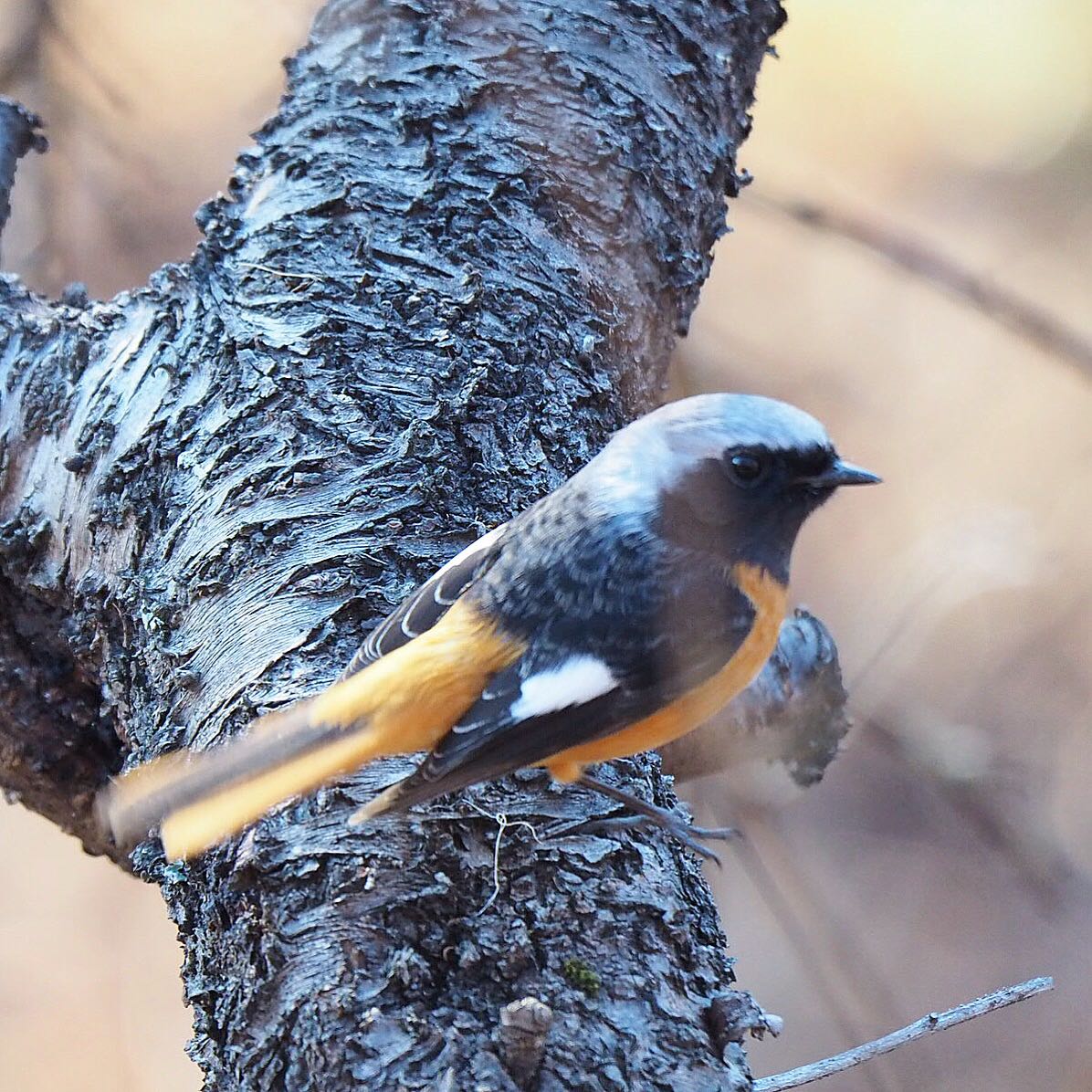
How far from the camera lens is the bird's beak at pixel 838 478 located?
6.98 feet

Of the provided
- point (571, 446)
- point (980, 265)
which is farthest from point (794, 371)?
point (571, 446)

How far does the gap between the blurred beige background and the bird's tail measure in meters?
1.02

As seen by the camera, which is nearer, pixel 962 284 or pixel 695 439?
pixel 695 439

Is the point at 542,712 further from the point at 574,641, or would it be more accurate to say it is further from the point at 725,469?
the point at 725,469

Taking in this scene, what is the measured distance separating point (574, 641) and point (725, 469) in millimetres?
423

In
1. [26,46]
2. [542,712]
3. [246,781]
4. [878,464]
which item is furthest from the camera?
[878,464]

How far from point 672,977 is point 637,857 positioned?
0.63 feet

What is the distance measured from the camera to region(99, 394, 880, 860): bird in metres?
1.72

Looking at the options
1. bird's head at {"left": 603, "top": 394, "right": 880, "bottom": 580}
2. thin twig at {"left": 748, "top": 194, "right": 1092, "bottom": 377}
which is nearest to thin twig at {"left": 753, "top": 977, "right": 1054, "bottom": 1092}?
bird's head at {"left": 603, "top": 394, "right": 880, "bottom": 580}

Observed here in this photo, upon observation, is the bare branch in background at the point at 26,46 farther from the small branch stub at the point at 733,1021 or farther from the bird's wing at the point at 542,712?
the small branch stub at the point at 733,1021

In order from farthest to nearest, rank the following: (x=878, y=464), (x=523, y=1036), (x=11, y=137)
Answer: (x=878, y=464) < (x=11, y=137) < (x=523, y=1036)

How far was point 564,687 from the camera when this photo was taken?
1.91m

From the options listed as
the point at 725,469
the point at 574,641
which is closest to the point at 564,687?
the point at 574,641

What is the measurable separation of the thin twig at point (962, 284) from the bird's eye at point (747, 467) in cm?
70
